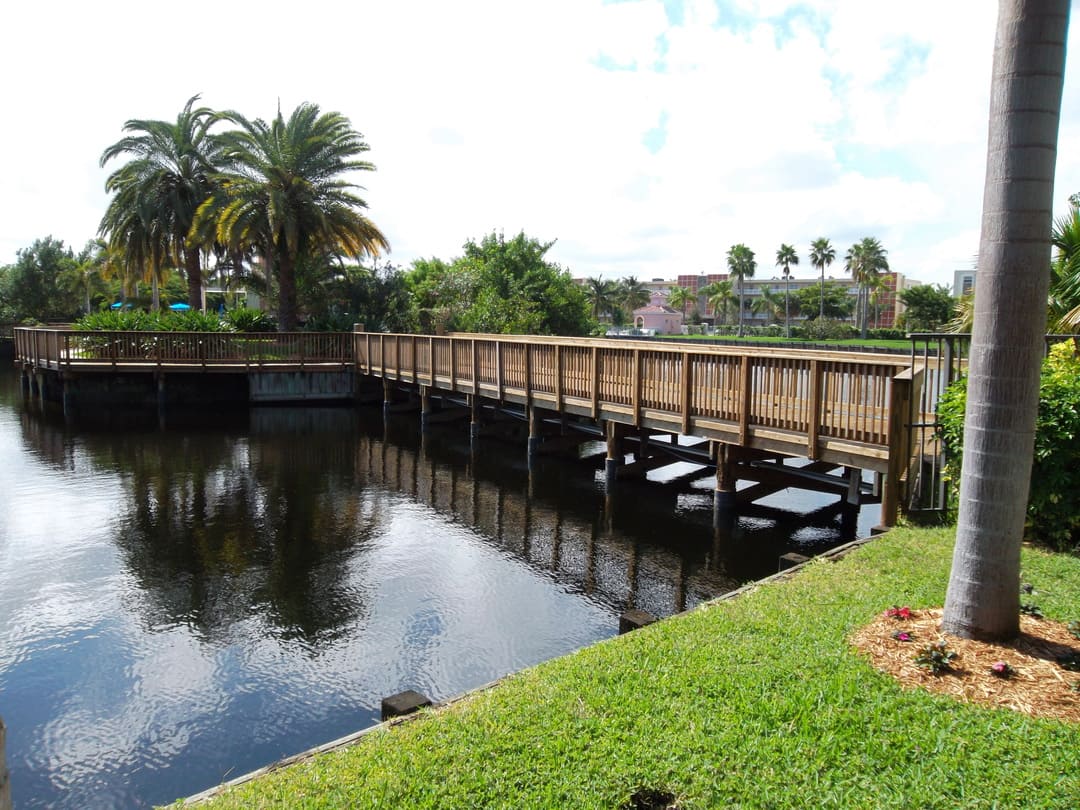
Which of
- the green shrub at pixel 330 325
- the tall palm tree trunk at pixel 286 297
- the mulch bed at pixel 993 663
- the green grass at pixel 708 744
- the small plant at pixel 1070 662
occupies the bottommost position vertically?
the green grass at pixel 708 744

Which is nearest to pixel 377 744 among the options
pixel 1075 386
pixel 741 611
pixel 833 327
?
pixel 741 611

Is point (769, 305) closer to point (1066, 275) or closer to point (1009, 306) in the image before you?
point (1066, 275)

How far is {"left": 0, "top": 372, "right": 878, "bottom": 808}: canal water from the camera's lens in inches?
261

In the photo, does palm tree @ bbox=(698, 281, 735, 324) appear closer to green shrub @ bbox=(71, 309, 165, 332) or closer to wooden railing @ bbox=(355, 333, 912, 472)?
green shrub @ bbox=(71, 309, 165, 332)

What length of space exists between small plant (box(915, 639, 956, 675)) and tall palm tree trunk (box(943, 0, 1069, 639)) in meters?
0.33

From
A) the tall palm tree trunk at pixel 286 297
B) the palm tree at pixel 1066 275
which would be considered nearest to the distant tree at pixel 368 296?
the tall palm tree trunk at pixel 286 297

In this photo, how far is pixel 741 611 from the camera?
6.52 m

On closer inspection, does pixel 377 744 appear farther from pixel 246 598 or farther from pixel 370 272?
pixel 370 272

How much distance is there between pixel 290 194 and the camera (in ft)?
102

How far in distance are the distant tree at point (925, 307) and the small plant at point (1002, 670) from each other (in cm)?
7411

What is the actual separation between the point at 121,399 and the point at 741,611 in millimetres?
26973

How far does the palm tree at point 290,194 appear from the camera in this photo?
30.4m

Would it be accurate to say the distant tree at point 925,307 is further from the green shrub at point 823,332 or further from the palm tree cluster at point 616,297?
the palm tree cluster at point 616,297

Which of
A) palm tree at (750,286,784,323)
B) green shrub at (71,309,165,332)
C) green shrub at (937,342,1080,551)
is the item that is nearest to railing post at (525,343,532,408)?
green shrub at (937,342,1080,551)
